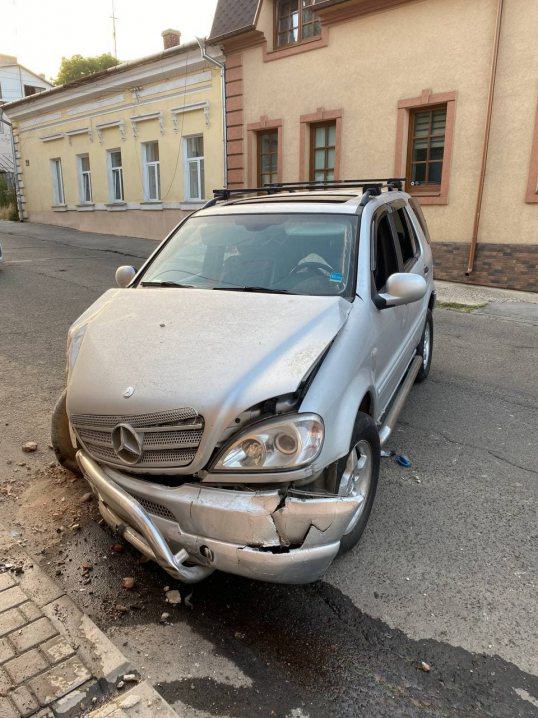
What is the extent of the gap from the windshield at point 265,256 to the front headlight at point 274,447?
1.17 m

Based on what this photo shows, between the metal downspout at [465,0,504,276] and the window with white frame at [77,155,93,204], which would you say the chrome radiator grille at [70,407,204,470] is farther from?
the window with white frame at [77,155,93,204]

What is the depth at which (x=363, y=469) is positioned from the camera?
9.87 ft

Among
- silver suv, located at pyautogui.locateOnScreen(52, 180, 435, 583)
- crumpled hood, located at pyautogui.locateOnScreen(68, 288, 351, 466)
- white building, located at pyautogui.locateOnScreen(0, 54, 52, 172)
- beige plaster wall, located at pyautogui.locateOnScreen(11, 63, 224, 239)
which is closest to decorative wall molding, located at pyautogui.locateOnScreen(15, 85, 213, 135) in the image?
beige plaster wall, located at pyautogui.locateOnScreen(11, 63, 224, 239)

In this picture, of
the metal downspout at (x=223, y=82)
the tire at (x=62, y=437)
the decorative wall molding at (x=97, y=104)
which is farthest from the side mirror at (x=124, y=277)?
the decorative wall molding at (x=97, y=104)

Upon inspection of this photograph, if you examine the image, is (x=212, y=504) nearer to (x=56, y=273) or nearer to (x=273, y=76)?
(x=56, y=273)

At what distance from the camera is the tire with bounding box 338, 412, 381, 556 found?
2.73 metres

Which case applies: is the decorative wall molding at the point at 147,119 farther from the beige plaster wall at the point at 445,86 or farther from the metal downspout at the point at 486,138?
the metal downspout at the point at 486,138

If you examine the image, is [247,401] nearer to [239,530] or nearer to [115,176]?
[239,530]

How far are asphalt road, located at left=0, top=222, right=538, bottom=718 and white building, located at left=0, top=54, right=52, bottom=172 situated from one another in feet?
139

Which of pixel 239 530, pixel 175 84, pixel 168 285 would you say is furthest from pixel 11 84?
pixel 239 530

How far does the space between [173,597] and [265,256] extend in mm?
2169

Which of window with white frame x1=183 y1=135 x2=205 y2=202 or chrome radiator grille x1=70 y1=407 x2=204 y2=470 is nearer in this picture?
chrome radiator grille x1=70 y1=407 x2=204 y2=470

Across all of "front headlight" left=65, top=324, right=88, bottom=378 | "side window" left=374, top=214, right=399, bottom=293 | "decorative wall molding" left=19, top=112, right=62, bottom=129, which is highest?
"decorative wall molding" left=19, top=112, right=62, bottom=129

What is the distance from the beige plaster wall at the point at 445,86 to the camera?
1034 centimetres
